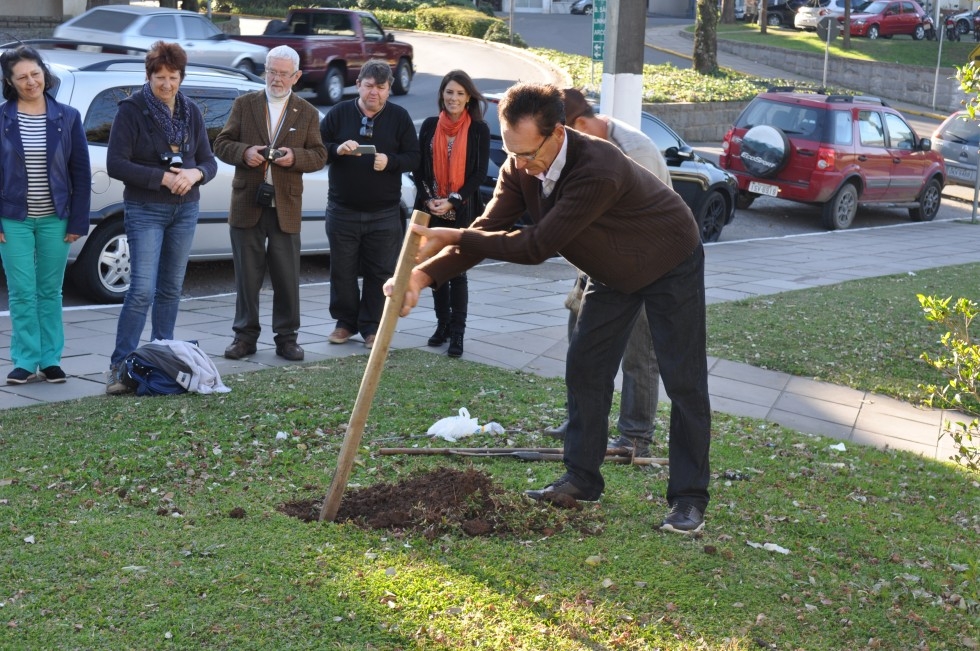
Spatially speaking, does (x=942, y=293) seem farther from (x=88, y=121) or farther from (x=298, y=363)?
(x=88, y=121)

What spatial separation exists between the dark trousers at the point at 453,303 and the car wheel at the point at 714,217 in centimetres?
734

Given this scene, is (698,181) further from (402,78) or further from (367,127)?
(402,78)

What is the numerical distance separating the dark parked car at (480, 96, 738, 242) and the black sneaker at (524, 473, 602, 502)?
31.0 ft

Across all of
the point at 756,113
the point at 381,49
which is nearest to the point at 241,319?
the point at 756,113

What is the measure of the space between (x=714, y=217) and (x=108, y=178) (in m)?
8.81

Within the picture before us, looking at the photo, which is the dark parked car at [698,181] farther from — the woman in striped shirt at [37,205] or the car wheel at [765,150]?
the woman in striped shirt at [37,205]

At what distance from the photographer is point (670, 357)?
5.04m

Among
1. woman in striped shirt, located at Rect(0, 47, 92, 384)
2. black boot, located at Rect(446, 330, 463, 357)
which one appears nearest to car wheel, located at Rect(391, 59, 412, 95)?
black boot, located at Rect(446, 330, 463, 357)

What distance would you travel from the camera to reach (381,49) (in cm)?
2608

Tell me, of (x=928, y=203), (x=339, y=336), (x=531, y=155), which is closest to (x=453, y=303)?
(x=339, y=336)

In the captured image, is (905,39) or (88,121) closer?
(88,121)

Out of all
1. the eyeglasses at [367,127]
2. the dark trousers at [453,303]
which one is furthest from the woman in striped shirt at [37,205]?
the dark trousers at [453,303]

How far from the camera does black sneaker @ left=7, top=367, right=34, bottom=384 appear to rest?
698 cm

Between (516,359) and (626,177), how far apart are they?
388 cm
